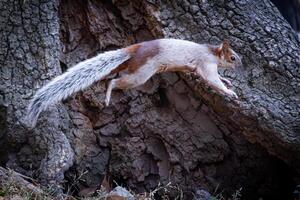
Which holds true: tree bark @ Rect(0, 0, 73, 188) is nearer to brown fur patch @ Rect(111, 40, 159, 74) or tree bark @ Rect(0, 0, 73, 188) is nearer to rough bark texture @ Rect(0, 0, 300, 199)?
rough bark texture @ Rect(0, 0, 300, 199)

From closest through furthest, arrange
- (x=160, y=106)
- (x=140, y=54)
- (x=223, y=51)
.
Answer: (x=140, y=54) < (x=223, y=51) < (x=160, y=106)

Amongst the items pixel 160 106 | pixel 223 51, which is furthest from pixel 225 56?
pixel 160 106

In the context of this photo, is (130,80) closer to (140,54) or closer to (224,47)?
(140,54)

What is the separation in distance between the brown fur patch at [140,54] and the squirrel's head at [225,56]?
0.38 metres

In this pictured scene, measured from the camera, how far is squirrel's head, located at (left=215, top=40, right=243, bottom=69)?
10.3 ft

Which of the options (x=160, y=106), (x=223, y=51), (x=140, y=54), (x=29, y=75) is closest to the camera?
→ (x=140, y=54)

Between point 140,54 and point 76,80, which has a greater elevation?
point 140,54

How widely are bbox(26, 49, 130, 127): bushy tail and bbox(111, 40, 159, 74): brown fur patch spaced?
0.03 m

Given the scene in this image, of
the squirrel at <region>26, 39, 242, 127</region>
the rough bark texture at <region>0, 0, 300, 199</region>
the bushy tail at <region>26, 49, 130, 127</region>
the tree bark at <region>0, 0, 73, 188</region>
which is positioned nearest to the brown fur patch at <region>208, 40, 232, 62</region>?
the squirrel at <region>26, 39, 242, 127</region>

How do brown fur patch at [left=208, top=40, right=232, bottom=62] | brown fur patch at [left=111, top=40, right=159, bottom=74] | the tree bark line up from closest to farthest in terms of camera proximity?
brown fur patch at [left=111, top=40, right=159, bottom=74]
brown fur patch at [left=208, top=40, right=232, bottom=62]
the tree bark

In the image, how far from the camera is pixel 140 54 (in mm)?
2961

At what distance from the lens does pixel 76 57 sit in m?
4.12

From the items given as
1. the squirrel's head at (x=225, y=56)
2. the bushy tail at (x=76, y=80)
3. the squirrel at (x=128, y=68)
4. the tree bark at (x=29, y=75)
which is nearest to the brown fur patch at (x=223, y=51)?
the squirrel's head at (x=225, y=56)

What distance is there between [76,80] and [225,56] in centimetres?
84
